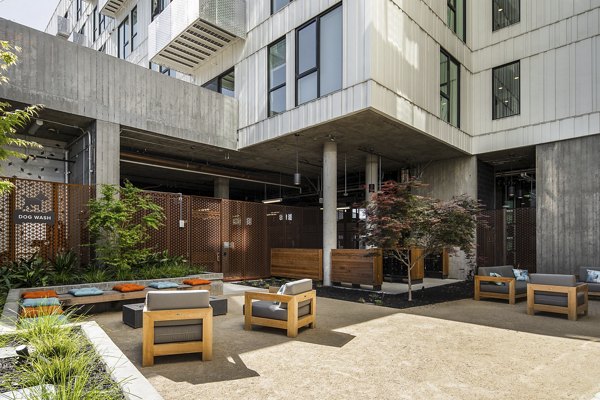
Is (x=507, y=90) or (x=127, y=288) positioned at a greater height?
(x=507, y=90)

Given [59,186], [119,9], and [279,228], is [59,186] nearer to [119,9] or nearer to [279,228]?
[279,228]

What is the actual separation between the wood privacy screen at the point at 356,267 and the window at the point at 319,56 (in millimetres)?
4521

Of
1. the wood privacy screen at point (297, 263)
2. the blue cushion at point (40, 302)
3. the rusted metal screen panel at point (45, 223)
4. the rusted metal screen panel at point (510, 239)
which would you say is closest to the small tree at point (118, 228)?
the rusted metal screen panel at point (45, 223)

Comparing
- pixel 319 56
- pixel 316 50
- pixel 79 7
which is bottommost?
pixel 319 56

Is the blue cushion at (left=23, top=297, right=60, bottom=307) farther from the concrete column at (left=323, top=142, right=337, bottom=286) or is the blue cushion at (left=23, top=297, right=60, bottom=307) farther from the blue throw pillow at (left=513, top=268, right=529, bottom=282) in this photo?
the blue throw pillow at (left=513, top=268, right=529, bottom=282)

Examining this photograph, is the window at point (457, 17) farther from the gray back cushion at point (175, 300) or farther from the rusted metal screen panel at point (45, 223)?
the gray back cushion at point (175, 300)

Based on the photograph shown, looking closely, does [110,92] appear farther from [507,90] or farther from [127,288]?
[507,90]

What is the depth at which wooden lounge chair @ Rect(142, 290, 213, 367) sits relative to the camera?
4.61m

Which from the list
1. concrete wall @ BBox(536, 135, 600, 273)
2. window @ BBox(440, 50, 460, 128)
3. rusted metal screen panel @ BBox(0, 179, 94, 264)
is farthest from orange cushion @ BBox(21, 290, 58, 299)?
concrete wall @ BBox(536, 135, 600, 273)

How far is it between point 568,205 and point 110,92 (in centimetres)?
1319

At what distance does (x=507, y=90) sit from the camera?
13359mm

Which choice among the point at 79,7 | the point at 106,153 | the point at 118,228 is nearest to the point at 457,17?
the point at 106,153

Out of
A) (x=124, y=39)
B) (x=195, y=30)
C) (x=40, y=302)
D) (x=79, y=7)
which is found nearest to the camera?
(x=40, y=302)

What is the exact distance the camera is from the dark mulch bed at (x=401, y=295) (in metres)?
9.02
